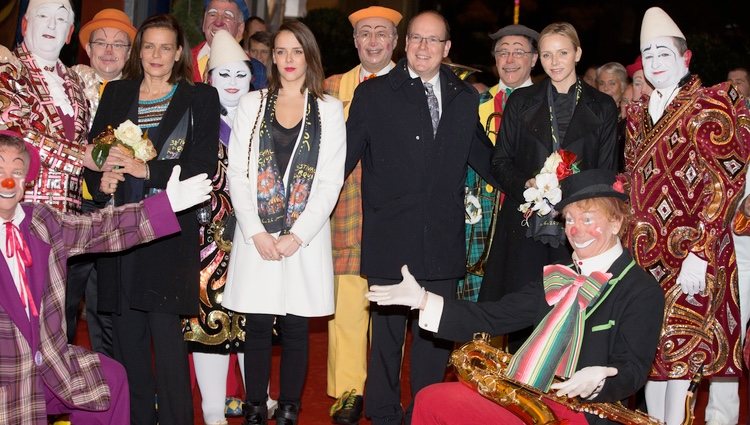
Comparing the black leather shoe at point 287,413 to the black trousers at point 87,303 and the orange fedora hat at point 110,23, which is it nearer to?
the black trousers at point 87,303

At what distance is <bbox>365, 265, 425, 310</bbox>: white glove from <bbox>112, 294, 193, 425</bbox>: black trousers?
1.29 metres

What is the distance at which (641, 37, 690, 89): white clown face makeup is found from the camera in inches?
202

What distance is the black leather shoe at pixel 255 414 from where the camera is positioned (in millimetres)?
5000

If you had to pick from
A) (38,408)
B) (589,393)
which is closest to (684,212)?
(589,393)

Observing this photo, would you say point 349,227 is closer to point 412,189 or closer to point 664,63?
point 412,189

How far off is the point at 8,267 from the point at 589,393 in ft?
6.76

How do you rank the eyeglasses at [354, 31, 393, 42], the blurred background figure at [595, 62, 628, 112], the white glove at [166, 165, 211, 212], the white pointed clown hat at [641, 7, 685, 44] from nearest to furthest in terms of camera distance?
1. the white glove at [166, 165, 211, 212]
2. the white pointed clown hat at [641, 7, 685, 44]
3. the eyeglasses at [354, 31, 393, 42]
4. the blurred background figure at [595, 62, 628, 112]

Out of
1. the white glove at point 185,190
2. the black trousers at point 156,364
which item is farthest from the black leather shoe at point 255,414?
the white glove at point 185,190

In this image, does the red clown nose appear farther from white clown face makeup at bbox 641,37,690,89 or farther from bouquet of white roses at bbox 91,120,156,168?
white clown face makeup at bbox 641,37,690,89

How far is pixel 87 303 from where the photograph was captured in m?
5.52

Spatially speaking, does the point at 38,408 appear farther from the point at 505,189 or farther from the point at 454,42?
the point at 454,42

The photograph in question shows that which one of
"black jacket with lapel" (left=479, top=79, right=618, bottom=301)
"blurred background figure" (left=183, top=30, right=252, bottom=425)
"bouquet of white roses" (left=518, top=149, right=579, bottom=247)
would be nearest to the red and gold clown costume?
"black jacket with lapel" (left=479, top=79, right=618, bottom=301)

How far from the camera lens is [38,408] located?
404 centimetres

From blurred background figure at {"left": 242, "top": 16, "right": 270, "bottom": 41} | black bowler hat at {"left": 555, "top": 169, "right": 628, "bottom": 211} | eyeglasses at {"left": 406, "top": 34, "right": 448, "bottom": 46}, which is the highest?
blurred background figure at {"left": 242, "top": 16, "right": 270, "bottom": 41}
